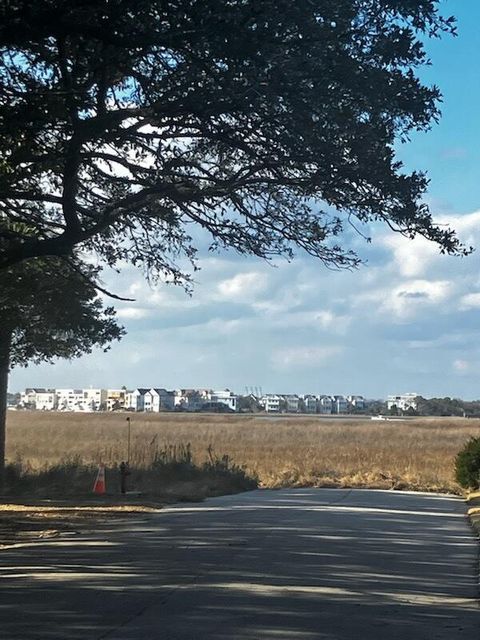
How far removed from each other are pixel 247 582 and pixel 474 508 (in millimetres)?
14104

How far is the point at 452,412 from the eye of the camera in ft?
590

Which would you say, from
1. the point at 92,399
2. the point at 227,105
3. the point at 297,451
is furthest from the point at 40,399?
the point at 227,105

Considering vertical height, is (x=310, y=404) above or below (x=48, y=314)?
above

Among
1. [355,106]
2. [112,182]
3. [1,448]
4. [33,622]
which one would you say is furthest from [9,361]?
[33,622]

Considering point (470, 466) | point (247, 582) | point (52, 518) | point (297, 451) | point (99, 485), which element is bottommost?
point (247, 582)

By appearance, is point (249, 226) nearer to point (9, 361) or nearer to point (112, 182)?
point (112, 182)

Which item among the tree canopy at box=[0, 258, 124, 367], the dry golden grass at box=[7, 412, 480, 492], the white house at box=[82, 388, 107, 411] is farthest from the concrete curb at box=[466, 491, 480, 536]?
the white house at box=[82, 388, 107, 411]

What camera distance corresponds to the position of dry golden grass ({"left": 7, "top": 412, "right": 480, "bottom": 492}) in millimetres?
34656

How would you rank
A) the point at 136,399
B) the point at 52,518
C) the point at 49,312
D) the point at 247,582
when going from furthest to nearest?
the point at 136,399 → the point at 49,312 → the point at 52,518 → the point at 247,582

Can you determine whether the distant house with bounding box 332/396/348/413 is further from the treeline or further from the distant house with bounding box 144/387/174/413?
the distant house with bounding box 144/387/174/413

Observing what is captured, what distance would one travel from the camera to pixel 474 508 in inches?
978

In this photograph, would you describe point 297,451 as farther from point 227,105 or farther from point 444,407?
point 444,407

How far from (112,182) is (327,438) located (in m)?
51.2

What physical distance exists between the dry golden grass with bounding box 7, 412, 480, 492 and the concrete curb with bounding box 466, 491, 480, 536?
328 centimetres
